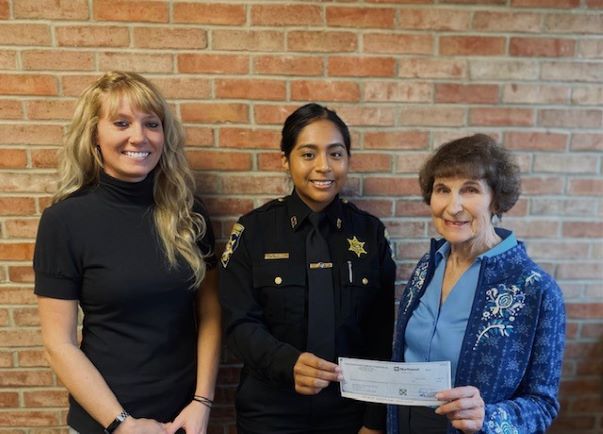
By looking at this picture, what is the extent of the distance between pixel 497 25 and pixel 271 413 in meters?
1.88

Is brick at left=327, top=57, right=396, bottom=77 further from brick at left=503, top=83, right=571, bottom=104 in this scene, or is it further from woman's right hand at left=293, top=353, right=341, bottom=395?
woman's right hand at left=293, top=353, right=341, bottom=395

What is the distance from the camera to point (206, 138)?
2.00m

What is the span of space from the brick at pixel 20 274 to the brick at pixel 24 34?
3.09ft

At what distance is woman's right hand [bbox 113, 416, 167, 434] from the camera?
60.7 inches

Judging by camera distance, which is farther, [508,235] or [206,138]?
[206,138]

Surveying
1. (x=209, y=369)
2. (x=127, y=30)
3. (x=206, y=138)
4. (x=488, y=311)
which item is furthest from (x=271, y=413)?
(x=127, y=30)

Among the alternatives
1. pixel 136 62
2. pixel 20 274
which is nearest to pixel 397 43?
pixel 136 62

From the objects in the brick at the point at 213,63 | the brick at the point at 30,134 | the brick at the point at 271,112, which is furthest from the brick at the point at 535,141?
the brick at the point at 30,134

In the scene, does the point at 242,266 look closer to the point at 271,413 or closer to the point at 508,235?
the point at 271,413

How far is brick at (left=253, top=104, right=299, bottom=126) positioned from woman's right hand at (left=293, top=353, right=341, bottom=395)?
102 centimetres

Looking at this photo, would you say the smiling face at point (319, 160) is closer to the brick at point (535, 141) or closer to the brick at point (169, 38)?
the brick at point (169, 38)

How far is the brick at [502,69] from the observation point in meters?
2.03

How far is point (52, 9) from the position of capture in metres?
1.84

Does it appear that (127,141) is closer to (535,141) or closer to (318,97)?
(318,97)
